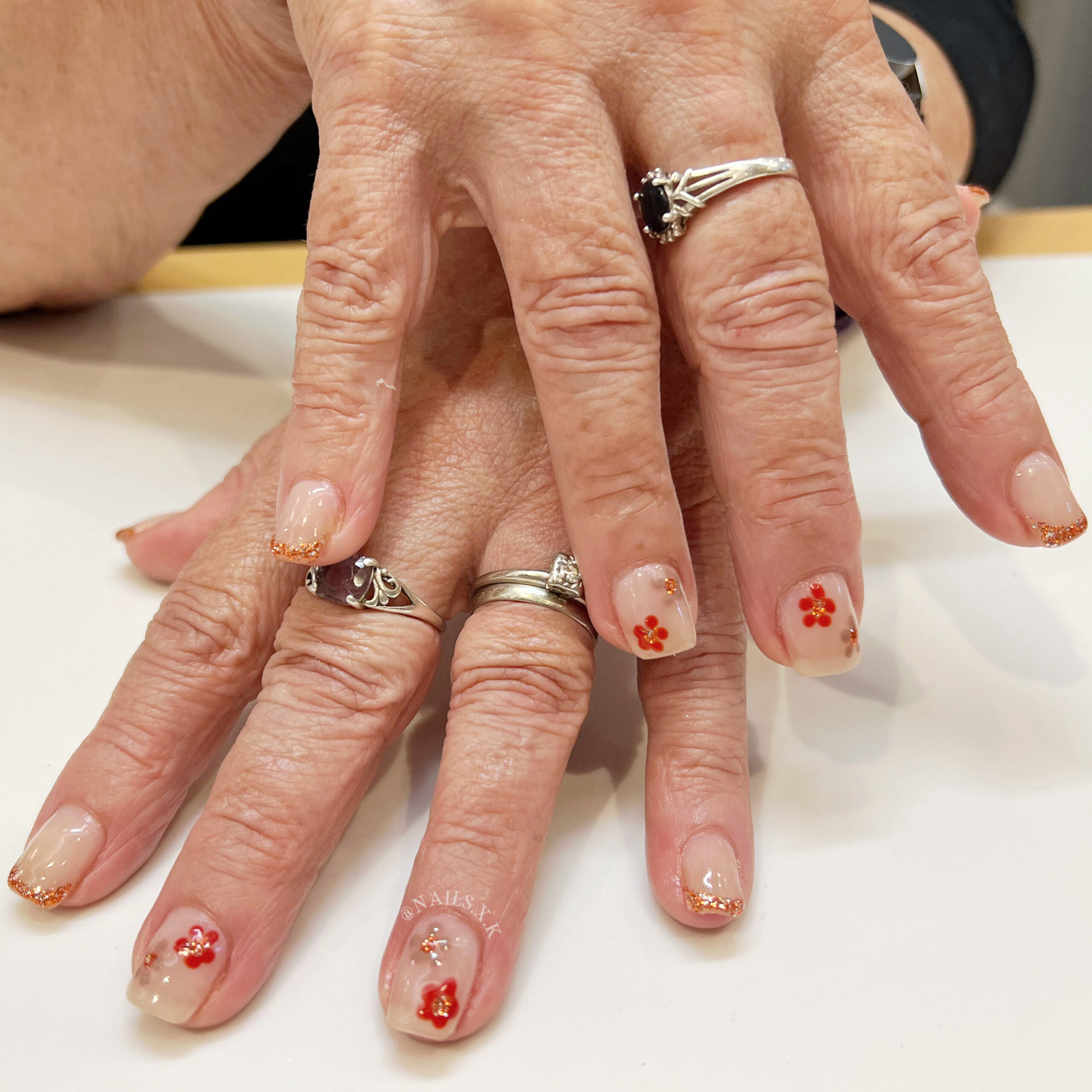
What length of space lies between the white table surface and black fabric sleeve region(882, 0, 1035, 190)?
1.84ft

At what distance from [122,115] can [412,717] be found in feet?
1.97

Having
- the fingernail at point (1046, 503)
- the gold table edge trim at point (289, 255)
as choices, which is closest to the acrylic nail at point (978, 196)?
the fingernail at point (1046, 503)

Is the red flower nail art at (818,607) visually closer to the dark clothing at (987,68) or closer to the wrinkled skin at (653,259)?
the wrinkled skin at (653,259)

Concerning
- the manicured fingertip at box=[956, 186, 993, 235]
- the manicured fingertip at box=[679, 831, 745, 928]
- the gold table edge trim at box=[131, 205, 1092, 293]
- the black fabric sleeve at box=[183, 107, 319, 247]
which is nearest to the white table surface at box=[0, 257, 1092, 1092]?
the manicured fingertip at box=[679, 831, 745, 928]

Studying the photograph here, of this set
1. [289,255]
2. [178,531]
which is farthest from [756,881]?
[289,255]

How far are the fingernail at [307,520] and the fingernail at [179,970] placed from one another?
0.19m

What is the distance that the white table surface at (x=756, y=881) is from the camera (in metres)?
0.44

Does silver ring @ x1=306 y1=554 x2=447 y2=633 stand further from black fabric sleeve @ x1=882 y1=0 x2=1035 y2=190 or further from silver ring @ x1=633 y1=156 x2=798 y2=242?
black fabric sleeve @ x1=882 y1=0 x2=1035 y2=190

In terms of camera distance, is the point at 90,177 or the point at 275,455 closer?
the point at 275,455

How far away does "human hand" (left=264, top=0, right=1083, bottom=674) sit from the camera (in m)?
0.51

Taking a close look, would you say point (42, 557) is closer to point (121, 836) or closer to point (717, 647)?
point (121, 836)

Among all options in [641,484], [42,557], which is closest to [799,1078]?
[641,484]

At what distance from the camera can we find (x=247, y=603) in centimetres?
61

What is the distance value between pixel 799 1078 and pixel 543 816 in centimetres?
17
